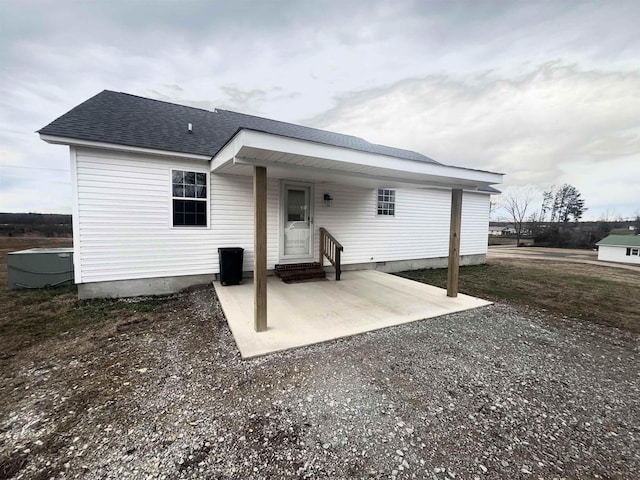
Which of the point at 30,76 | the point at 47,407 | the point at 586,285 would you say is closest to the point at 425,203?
the point at 586,285

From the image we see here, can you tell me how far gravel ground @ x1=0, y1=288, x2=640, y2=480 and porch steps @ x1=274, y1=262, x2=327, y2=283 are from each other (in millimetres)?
2957

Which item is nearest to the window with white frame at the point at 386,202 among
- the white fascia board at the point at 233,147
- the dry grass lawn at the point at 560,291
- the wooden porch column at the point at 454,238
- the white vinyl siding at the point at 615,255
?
the dry grass lawn at the point at 560,291

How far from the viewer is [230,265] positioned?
19.6 feet

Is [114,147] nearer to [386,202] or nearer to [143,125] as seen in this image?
[143,125]

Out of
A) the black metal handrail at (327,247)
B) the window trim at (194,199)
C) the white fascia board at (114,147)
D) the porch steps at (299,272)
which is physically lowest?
the porch steps at (299,272)

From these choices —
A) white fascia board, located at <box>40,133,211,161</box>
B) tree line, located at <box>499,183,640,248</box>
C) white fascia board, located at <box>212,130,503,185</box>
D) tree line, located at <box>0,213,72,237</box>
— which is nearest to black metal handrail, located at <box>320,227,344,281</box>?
white fascia board, located at <box>212,130,503,185</box>

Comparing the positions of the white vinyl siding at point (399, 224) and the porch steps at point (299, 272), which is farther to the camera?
the white vinyl siding at point (399, 224)

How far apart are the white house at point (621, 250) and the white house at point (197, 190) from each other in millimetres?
16756

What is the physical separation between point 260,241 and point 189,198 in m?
3.39

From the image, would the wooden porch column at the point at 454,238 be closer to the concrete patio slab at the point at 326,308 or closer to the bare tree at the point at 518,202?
the concrete patio slab at the point at 326,308

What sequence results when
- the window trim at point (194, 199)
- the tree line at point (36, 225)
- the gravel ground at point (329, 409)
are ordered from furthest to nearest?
the tree line at point (36, 225), the window trim at point (194, 199), the gravel ground at point (329, 409)

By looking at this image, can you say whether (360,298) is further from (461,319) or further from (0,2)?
(0,2)

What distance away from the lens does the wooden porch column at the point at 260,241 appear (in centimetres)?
343

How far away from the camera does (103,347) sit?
333 cm
